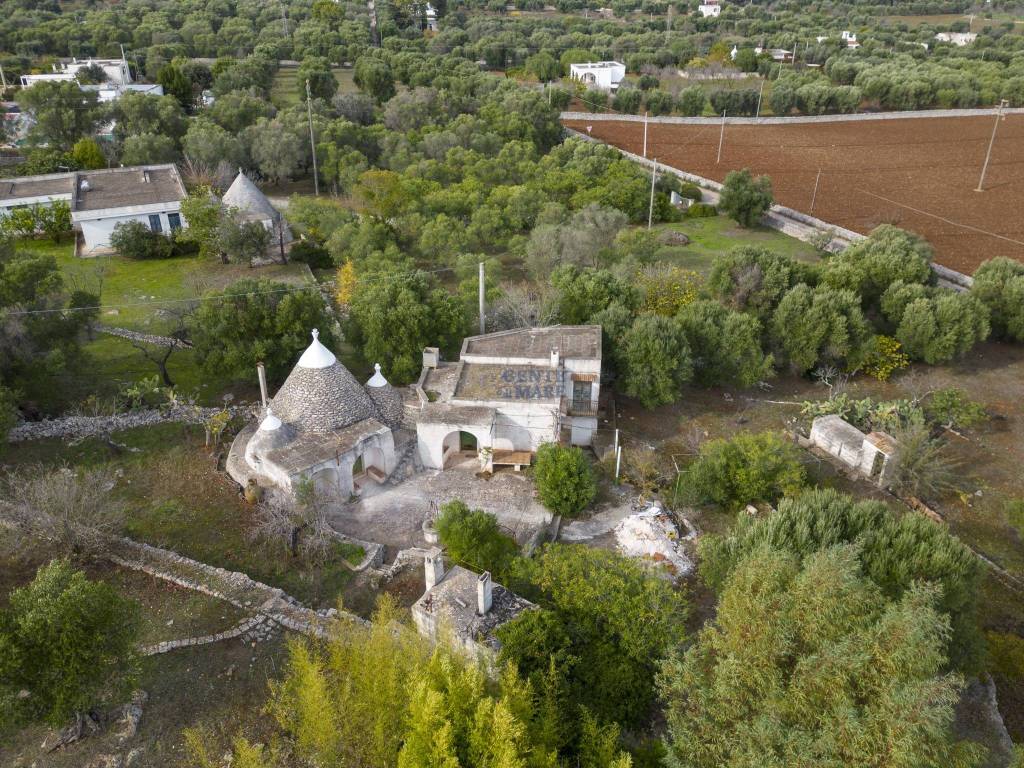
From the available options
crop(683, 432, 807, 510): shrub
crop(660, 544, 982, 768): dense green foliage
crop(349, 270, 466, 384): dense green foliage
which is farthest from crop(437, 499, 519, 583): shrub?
crop(349, 270, 466, 384): dense green foliage

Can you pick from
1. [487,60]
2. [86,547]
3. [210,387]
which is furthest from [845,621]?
[487,60]

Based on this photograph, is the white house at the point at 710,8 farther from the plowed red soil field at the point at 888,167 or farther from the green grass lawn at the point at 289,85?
the green grass lawn at the point at 289,85

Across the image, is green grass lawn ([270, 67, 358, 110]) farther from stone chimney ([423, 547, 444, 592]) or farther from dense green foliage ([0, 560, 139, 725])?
dense green foliage ([0, 560, 139, 725])

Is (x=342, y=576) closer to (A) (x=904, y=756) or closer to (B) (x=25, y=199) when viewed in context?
(A) (x=904, y=756)

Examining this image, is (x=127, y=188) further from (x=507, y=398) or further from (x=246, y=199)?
(x=507, y=398)

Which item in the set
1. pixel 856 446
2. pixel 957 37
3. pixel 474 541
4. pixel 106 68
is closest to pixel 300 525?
pixel 474 541

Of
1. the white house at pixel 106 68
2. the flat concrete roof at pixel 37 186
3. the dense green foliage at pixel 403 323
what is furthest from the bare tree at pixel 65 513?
the white house at pixel 106 68
